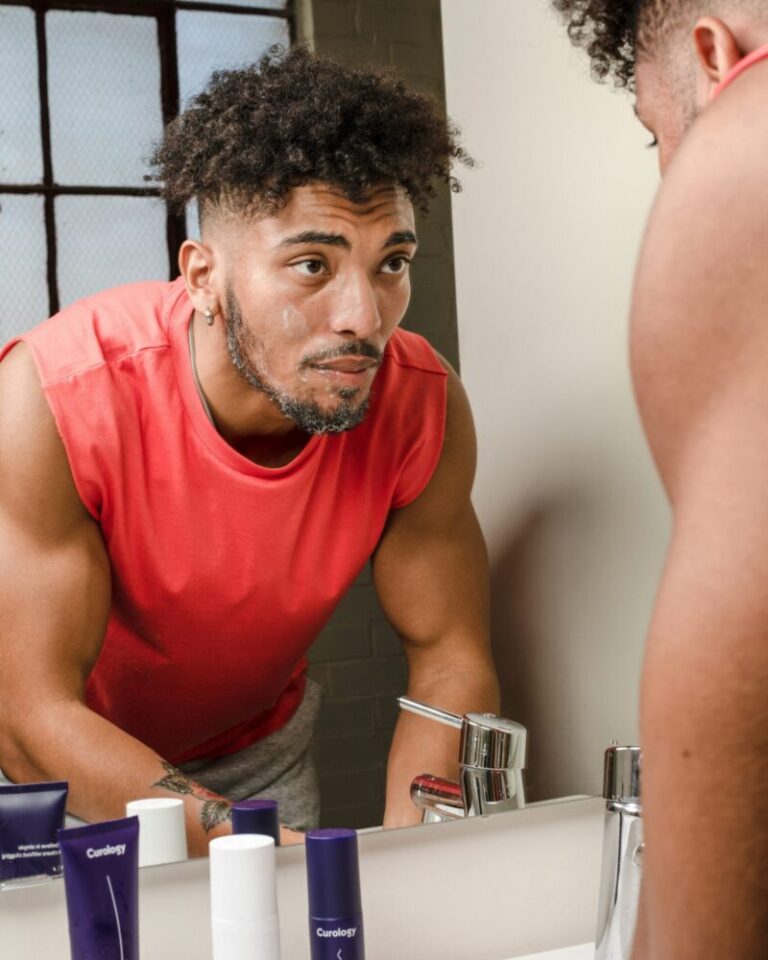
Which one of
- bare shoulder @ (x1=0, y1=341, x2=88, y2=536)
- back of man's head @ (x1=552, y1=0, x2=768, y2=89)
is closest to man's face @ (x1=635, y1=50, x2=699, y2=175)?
back of man's head @ (x1=552, y1=0, x2=768, y2=89)

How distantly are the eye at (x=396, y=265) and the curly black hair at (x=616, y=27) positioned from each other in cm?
21

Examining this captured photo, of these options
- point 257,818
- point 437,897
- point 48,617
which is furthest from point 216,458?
point 437,897

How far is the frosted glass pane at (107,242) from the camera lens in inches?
30.1

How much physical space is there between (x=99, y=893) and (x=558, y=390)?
0.55m

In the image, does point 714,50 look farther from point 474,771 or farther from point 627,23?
point 474,771

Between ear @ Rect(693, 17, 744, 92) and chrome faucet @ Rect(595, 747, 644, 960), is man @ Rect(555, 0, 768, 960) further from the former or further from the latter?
chrome faucet @ Rect(595, 747, 644, 960)

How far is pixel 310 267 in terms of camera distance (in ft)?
2.67

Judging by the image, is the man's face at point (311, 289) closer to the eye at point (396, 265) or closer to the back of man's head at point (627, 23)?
the eye at point (396, 265)

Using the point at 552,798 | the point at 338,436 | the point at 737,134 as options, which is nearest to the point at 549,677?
the point at 552,798

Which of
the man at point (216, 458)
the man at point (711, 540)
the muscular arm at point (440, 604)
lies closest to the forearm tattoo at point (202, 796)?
the man at point (216, 458)

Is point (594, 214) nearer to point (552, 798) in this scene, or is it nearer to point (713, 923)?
point (552, 798)

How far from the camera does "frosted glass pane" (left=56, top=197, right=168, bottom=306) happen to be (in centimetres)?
76

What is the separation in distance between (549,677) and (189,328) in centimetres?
42

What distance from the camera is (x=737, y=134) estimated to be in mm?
365
